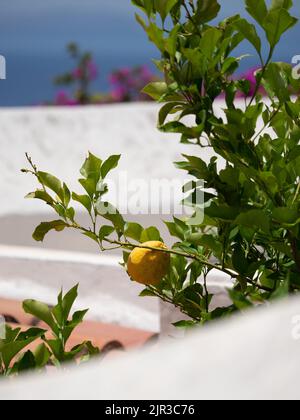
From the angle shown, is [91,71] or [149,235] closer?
[149,235]

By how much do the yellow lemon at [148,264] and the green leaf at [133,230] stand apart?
5 cm

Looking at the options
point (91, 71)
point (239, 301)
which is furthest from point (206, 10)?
point (91, 71)

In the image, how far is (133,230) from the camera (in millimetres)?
807

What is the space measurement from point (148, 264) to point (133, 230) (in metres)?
0.08

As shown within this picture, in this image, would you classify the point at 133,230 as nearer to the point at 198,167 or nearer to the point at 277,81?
the point at 198,167

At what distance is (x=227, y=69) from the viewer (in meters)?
0.75

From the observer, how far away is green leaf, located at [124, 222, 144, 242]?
0.80 meters

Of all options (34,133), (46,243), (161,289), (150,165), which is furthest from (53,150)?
(161,289)

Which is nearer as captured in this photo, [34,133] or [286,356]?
[286,356]

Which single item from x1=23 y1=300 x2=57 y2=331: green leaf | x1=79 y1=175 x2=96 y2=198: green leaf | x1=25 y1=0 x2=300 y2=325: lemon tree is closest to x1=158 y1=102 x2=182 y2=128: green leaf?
x1=25 y1=0 x2=300 y2=325: lemon tree

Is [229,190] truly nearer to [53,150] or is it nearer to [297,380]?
[297,380]

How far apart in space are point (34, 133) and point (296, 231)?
3.68m

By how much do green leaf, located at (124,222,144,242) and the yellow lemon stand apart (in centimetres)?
5

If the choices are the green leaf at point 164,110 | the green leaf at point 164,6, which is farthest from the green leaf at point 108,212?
the green leaf at point 164,6
